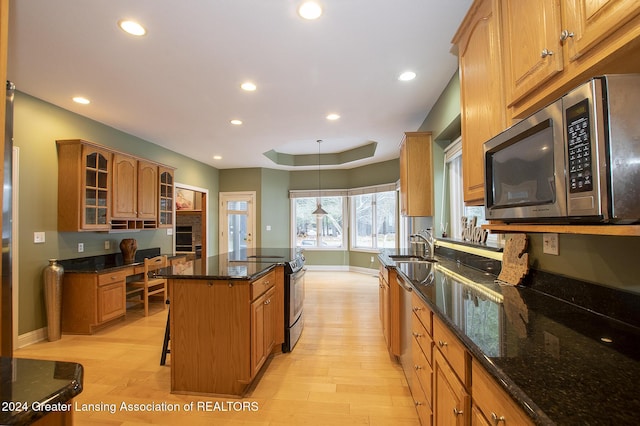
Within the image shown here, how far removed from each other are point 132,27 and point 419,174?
9.91 feet

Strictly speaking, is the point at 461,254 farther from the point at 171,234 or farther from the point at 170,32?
the point at 171,234

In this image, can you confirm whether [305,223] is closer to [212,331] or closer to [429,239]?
[429,239]

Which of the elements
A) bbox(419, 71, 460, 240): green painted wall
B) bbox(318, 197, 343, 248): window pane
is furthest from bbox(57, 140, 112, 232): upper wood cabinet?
bbox(318, 197, 343, 248): window pane

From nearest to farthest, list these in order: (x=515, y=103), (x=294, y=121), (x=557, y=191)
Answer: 1. (x=557, y=191)
2. (x=515, y=103)
3. (x=294, y=121)

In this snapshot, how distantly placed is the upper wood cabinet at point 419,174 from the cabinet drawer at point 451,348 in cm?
225

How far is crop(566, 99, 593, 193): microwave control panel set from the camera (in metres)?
0.79

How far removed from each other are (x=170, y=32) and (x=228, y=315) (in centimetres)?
209

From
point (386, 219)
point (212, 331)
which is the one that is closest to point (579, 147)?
point (212, 331)

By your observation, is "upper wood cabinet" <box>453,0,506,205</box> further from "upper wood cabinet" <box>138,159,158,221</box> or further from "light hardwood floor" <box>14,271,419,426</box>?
"upper wood cabinet" <box>138,159,158,221</box>

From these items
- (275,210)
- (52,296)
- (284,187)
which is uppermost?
(284,187)

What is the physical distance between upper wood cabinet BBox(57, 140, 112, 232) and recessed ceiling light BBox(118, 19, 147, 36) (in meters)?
2.00

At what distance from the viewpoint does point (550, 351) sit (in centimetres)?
88

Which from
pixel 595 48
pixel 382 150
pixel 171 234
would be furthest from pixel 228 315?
pixel 382 150

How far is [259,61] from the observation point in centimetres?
251
